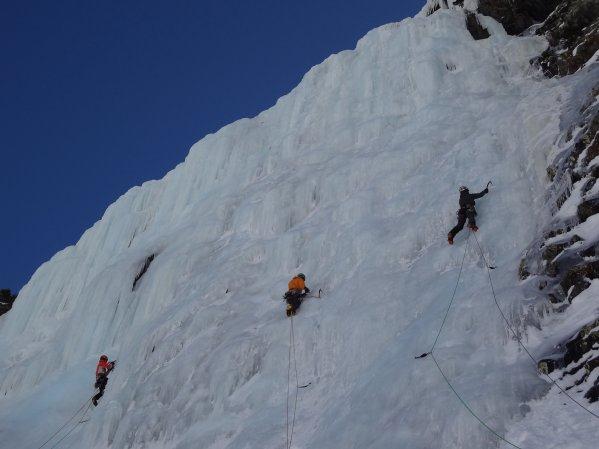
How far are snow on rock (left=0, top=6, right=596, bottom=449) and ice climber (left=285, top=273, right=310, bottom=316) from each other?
0.29 meters

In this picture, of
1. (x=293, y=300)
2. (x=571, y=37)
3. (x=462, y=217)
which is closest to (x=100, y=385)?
(x=293, y=300)

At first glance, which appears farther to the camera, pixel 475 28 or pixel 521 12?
pixel 475 28

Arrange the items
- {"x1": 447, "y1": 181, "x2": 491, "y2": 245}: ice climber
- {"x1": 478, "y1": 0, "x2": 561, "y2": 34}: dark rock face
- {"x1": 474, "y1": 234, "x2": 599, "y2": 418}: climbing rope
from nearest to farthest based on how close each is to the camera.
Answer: {"x1": 474, "y1": 234, "x2": 599, "y2": 418}: climbing rope → {"x1": 447, "y1": 181, "x2": 491, "y2": 245}: ice climber → {"x1": 478, "y1": 0, "x2": 561, "y2": 34}: dark rock face

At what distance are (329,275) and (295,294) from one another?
1129mm

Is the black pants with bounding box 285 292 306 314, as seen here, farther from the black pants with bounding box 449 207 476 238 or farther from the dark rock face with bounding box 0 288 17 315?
the dark rock face with bounding box 0 288 17 315

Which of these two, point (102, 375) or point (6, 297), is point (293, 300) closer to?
point (102, 375)

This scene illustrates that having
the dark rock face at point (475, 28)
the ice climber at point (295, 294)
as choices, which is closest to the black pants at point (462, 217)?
the ice climber at point (295, 294)

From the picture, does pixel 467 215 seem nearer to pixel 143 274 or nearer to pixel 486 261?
pixel 486 261

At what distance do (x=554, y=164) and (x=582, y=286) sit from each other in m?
3.64

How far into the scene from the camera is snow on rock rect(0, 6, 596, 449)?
327 inches

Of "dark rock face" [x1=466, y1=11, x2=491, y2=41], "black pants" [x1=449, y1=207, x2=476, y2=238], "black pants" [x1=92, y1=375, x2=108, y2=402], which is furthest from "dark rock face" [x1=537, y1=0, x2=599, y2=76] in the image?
"black pants" [x1=92, y1=375, x2=108, y2=402]

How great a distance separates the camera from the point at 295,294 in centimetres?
1189

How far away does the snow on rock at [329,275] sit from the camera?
27.2ft

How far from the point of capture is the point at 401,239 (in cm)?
1205
